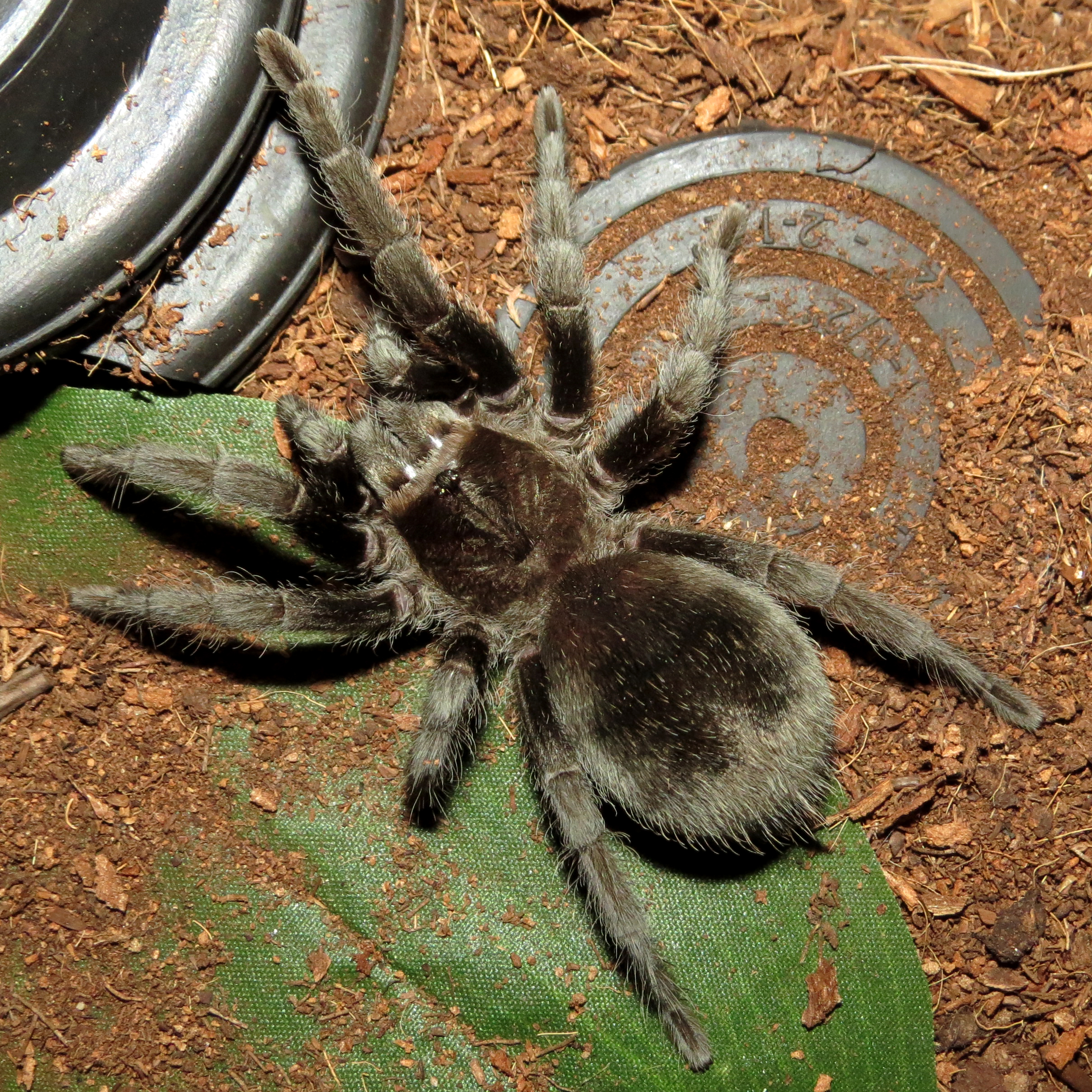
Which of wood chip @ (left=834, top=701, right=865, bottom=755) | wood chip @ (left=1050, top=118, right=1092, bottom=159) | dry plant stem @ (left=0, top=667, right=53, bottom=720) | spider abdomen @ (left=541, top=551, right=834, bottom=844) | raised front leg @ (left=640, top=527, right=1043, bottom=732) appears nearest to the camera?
spider abdomen @ (left=541, top=551, right=834, bottom=844)

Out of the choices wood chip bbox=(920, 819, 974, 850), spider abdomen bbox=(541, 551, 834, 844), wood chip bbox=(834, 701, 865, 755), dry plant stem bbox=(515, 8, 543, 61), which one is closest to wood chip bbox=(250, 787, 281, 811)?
spider abdomen bbox=(541, 551, 834, 844)

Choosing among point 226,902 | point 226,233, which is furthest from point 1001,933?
point 226,233

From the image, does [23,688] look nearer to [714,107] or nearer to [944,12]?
[714,107]

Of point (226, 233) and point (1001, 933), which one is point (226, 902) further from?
point (1001, 933)

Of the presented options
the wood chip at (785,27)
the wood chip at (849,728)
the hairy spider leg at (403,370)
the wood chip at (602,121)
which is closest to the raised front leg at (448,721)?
the hairy spider leg at (403,370)

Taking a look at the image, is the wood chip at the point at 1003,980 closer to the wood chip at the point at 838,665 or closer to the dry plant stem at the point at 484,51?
the wood chip at the point at 838,665

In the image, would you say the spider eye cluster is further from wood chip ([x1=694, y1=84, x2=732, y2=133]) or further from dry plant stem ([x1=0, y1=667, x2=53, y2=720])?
wood chip ([x1=694, y1=84, x2=732, y2=133])
